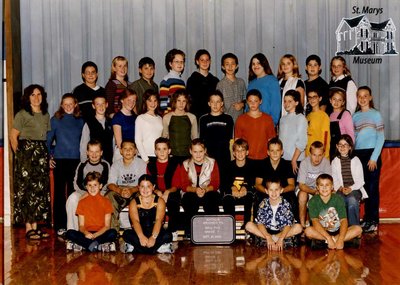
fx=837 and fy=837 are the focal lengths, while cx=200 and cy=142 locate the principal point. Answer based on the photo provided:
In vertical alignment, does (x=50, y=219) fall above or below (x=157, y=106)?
below

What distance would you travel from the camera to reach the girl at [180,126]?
7320mm

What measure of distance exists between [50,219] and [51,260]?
1324mm

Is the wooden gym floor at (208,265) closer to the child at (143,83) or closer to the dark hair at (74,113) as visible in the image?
the dark hair at (74,113)

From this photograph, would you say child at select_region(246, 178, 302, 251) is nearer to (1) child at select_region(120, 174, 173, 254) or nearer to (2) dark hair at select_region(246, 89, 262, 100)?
(1) child at select_region(120, 174, 173, 254)

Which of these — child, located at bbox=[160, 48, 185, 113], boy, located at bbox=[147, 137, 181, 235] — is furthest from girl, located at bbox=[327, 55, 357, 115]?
boy, located at bbox=[147, 137, 181, 235]

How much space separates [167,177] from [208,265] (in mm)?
1395

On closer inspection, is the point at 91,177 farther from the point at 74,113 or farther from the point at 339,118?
the point at 339,118

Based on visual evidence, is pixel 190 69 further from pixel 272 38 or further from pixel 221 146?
pixel 221 146

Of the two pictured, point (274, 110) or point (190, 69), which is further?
point (190, 69)

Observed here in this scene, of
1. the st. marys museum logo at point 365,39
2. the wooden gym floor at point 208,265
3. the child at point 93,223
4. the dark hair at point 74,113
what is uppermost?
the st. marys museum logo at point 365,39

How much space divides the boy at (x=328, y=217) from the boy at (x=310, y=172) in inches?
14.2

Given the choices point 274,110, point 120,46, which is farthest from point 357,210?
point 120,46

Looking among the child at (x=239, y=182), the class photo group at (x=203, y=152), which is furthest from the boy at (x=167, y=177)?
the child at (x=239, y=182)

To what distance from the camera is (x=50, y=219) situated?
7582mm
